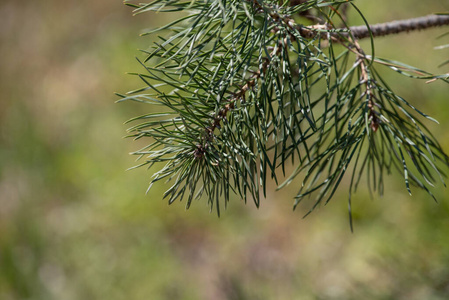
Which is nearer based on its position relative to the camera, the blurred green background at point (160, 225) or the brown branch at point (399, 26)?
the brown branch at point (399, 26)

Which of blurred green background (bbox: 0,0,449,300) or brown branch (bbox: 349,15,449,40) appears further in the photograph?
blurred green background (bbox: 0,0,449,300)

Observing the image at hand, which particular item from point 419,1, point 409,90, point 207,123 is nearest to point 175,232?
point 409,90

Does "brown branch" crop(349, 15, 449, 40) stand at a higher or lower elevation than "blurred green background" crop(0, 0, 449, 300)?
higher

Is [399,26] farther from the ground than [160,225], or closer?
farther from the ground

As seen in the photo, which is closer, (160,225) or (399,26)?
(399,26)

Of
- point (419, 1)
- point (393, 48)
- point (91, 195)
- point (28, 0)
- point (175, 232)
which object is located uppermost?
point (28, 0)

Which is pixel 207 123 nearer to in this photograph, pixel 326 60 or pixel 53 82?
pixel 326 60

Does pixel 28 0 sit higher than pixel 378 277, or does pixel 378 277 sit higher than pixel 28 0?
pixel 28 0

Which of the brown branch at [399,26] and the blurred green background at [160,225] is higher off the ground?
the brown branch at [399,26]
